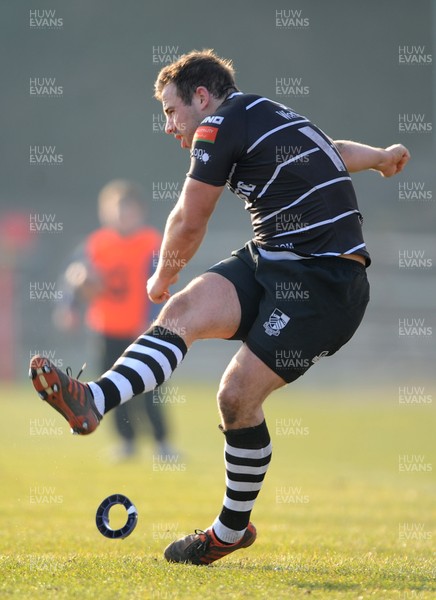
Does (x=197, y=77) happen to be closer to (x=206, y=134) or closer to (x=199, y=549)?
(x=206, y=134)

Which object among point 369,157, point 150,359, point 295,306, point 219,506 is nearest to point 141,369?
point 150,359

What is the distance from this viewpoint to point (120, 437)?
1070cm

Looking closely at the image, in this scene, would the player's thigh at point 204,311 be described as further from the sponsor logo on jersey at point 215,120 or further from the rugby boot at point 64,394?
the sponsor logo on jersey at point 215,120

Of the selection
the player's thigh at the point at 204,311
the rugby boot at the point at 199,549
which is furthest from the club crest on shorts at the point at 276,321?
the rugby boot at the point at 199,549

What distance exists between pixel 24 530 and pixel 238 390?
2.08m

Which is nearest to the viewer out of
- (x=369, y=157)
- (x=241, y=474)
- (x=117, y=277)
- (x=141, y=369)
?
(x=141, y=369)

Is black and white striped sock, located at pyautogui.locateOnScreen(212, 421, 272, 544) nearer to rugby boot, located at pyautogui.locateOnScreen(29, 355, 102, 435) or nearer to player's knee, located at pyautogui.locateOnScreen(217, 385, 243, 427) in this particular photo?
player's knee, located at pyautogui.locateOnScreen(217, 385, 243, 427)

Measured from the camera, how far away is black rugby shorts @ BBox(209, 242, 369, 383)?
430cm

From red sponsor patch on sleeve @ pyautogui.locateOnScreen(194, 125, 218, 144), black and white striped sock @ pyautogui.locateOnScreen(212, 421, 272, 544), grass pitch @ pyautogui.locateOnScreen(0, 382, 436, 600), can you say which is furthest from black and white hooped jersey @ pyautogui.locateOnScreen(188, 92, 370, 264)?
grass pitch @ pyautogui.locateOnScreen(0, 382, 436, 600)

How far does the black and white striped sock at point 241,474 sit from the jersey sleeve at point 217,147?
1086 mm

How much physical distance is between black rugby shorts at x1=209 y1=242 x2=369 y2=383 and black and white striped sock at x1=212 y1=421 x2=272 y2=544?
313mm

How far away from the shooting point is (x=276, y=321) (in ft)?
14.1

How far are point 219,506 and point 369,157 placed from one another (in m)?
3.30

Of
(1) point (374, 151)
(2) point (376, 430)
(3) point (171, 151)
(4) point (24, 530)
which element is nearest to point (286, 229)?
(1) point (374, 151)
